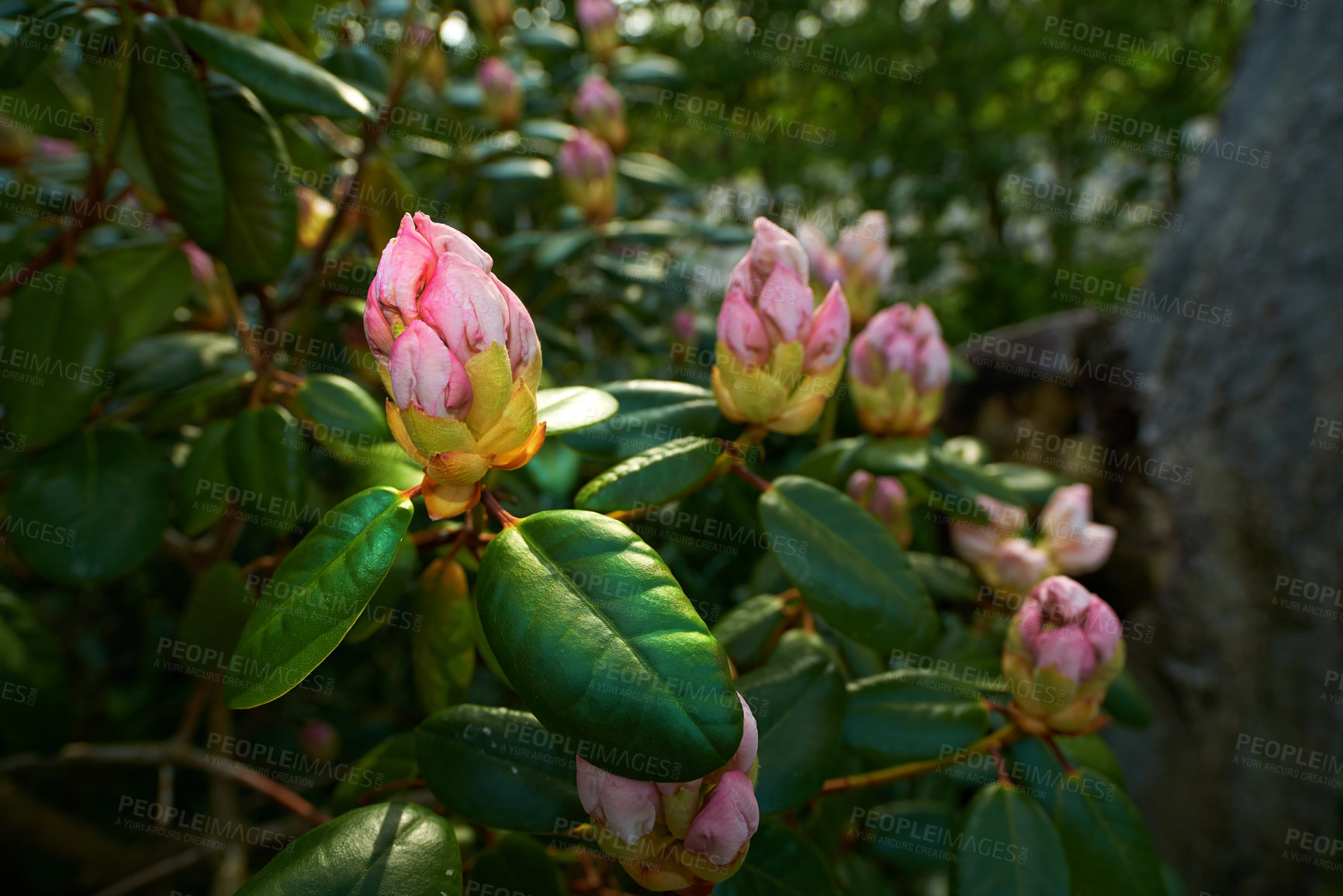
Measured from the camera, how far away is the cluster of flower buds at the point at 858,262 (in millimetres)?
1271

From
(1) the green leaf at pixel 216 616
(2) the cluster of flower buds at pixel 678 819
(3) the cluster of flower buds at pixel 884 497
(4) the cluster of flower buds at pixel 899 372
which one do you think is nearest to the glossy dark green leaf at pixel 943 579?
(3) the cluster of flower buds at pixel 884 497

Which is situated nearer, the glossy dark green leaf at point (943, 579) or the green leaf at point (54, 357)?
the green leaf at point (54, 357)

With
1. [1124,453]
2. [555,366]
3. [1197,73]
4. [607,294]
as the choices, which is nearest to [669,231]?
[607,294]

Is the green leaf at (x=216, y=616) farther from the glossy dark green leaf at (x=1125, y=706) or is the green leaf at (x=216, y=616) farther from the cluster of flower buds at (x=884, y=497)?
the glossy dark green leaf at (x=1125, y=706)

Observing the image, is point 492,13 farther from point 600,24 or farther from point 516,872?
point 516,872

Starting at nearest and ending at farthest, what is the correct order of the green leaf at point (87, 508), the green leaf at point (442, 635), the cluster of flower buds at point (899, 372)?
the green leaf at point (442, 635)
the green leaf at point (87, 508)
the cluster of flower buds at point (899, 372)

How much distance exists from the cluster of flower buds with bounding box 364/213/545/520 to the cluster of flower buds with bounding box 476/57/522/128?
57.0 inches

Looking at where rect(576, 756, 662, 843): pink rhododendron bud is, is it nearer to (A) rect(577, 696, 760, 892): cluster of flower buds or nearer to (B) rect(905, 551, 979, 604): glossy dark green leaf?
(A) rect(577, 696, 760, 892): cluster of flower buds

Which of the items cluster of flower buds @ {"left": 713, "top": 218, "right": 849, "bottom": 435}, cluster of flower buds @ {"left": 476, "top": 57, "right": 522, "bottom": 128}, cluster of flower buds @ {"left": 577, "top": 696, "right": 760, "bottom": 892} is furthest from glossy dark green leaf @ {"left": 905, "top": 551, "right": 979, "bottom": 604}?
cluster of flower buds @ {"left": 476, "top": 57, "right": 522, "bottom": 128}

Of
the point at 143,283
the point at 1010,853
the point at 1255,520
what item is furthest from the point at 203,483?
the point at 1255,520

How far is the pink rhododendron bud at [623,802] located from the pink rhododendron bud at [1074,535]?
0.87 m

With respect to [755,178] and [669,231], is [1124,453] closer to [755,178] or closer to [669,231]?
[669,231]

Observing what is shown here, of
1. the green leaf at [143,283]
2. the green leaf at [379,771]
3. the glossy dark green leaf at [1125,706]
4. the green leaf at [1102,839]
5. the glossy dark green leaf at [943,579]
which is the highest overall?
the green leaf at [143,283]

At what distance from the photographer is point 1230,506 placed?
1857 millimetres
